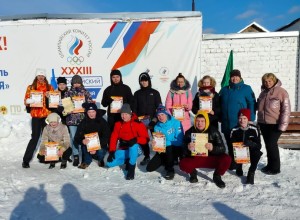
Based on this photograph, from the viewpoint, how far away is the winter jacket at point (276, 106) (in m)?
4.32

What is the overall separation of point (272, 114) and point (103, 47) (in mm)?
4596

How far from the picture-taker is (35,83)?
16.4 ft

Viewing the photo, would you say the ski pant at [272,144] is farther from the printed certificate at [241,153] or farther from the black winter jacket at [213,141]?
the black winter jacket at [213,141]

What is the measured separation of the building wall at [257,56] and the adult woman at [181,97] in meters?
3.90

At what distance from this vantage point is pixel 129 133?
470cm

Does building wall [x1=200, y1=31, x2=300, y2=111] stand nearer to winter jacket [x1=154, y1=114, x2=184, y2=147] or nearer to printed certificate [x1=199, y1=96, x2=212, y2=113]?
printed certificate [x1=199, y1=96, x2=212, y2=113]

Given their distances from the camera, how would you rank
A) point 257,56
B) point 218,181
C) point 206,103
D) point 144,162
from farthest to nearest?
1. point 257,56
2. point 144,162
3. point 206,103
4. point 218,181

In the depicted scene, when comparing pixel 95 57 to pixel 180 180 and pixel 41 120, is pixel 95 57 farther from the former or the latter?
pixel 180 180

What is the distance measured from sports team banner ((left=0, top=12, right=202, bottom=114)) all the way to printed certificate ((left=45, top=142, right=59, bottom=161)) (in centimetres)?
311

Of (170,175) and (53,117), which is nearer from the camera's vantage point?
(170,175)

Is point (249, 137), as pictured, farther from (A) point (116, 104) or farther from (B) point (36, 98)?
(B) point (36, 98)

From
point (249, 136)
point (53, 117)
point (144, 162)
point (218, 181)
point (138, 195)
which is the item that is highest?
point (53, 117)

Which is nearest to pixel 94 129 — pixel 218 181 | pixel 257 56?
pixel 218 181

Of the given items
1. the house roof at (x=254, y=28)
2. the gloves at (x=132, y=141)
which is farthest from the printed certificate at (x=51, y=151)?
the house roof at (x=254, y=28)
